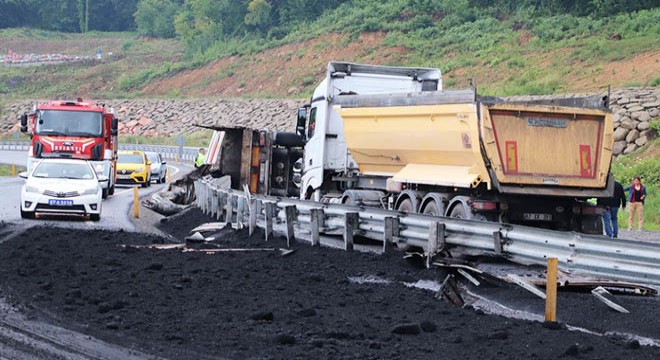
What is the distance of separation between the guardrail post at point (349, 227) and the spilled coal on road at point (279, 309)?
0.28m

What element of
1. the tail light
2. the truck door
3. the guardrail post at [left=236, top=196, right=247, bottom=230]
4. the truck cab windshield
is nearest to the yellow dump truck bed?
the tail light

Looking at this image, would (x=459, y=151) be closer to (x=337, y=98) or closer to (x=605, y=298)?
(x=337, y=98)

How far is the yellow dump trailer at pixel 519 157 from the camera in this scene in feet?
59.8

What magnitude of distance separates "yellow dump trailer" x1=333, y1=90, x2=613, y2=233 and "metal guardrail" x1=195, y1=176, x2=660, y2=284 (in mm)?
1774

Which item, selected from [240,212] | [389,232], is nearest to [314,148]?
[240,212]

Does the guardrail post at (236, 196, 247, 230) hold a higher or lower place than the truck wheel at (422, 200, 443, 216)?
Result: lower

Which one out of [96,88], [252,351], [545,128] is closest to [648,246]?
[252,351]

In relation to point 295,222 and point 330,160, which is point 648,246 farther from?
point 330,160

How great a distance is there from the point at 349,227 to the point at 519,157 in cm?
300

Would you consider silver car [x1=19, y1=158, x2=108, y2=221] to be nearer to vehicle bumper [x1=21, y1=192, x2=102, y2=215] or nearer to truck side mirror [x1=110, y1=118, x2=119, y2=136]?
vehicle bumper [x1=21, y1=192, x2=102, y2=215]

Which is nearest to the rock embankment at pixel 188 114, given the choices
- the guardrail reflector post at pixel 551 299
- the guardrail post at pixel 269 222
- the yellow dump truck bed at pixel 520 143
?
the guardrail post at pixel 269 222

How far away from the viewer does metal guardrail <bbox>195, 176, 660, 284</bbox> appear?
1216cm

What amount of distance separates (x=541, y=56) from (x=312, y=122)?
40.3 metres

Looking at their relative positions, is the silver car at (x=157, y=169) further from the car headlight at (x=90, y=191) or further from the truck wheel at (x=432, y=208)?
the truck wheel at (x=432, y=208)
